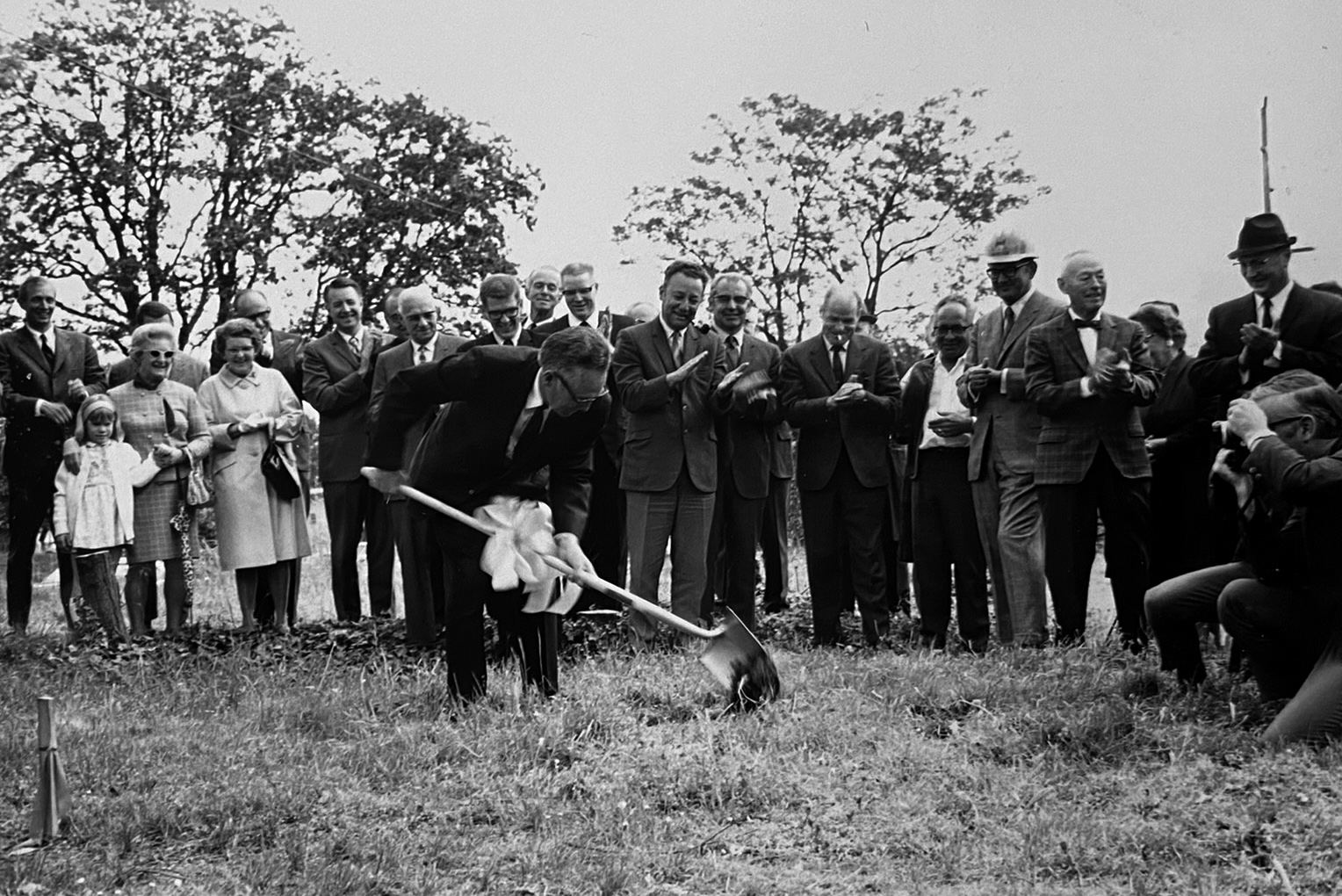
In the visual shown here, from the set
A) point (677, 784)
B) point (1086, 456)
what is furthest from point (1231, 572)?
point (677, 784)

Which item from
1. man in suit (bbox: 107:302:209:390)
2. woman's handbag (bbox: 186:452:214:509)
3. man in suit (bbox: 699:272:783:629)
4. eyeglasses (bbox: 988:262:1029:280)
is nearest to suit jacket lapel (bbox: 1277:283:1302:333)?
eyeglasses (bbox: 988:262:1029:280)

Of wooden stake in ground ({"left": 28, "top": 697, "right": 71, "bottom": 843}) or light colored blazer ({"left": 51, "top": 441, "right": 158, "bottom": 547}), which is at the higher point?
light colored blazer ({"left": 51, "top": 441, "right": 158, "bottom": 547})

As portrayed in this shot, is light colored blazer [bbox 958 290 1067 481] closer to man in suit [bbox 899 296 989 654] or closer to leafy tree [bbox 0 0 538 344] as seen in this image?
man in suit [bbox 899 296 989 654]

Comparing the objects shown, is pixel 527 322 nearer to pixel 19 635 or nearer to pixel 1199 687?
pixel 19 635

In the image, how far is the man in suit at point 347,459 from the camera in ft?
30.5

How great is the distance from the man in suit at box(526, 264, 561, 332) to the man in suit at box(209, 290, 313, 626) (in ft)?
5.40

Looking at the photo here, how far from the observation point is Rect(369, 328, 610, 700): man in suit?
6137mm

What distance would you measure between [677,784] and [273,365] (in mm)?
6135

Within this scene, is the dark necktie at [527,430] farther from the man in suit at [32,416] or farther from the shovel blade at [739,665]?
the man in suit at [32,416]

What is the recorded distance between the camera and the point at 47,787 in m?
4.59

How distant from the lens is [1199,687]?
621 centimetres

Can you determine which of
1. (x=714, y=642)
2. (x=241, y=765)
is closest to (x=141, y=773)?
(x=241, y=765)

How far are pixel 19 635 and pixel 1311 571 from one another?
6.83m

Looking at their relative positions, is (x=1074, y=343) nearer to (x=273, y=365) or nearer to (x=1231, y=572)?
(x=1231, y=572)
